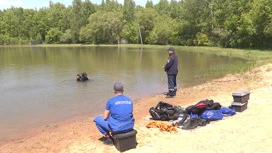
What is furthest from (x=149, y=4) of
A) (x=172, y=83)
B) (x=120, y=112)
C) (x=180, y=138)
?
(x=120, y=112)

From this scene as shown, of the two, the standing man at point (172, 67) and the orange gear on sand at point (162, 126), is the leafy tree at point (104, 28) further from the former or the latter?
the orange gear on sand at point (162, 126)

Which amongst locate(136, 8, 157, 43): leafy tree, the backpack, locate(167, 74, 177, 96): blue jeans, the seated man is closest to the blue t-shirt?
the seated man

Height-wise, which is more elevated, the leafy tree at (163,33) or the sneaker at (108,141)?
the leafy tree at (163,33)

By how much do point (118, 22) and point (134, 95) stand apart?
249 ft

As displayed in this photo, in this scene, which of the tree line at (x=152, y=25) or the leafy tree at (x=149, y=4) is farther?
the leafy tree at (x=149, y=4)

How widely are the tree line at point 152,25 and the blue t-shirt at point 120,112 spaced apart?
40295 millimetres

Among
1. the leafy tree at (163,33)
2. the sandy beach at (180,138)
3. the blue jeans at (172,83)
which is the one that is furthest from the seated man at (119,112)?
the leafy tree at (163,33)

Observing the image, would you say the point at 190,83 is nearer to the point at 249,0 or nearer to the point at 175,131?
the point at 175,131

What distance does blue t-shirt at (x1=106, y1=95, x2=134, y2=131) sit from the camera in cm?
641

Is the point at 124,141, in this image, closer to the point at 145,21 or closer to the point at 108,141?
the point at 108,141

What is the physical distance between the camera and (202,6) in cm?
6712

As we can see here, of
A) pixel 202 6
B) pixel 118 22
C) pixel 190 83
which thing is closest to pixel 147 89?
pixel 190 83

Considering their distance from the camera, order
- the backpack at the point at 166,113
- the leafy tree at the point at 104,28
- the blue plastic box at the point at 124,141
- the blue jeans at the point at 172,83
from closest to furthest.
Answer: the blue plastic box at the point at 124,141
the backpack at the point at 166,113
the blue jeans at the point at 172,83
the leafy tree at the point at 104,28

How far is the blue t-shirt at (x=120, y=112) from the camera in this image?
641cm
